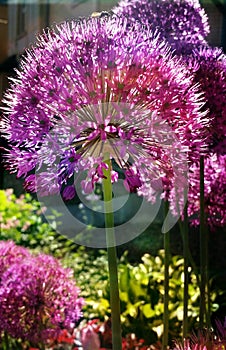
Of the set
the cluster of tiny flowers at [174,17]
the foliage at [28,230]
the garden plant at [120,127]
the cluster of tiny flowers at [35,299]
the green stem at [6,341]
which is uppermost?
the cluster of tiny flowers at [174,17]

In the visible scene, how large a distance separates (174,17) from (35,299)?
323 millimetres

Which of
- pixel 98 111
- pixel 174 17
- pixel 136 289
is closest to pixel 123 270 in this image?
pixel 136 289

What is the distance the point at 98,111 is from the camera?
1.43 feet

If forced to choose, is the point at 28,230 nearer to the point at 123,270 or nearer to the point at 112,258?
the point at 123,270

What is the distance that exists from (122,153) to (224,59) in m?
0.19

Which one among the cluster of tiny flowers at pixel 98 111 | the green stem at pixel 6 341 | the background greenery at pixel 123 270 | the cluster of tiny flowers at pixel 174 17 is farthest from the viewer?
the background greenery at pixel 123 270

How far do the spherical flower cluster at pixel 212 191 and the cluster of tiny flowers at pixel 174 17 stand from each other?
12cm

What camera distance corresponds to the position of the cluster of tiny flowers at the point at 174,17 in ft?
1.89

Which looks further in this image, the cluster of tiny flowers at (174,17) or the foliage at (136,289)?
the foliage at (136,289)

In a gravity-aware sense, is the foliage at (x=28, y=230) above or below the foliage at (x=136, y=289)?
above

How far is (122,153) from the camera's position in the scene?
43cm

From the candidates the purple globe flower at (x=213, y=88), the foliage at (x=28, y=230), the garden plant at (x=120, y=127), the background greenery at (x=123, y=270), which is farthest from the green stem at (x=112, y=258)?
the foliage at (x=28, y=230)

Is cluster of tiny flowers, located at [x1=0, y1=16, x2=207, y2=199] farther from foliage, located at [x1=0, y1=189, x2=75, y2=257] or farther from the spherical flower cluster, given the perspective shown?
foliage, located at [x1=0, y1=189, x2=75, y2=257]

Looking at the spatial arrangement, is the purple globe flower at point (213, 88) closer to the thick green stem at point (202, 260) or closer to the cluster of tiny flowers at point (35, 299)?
the thick green stem at point (202, 260)
